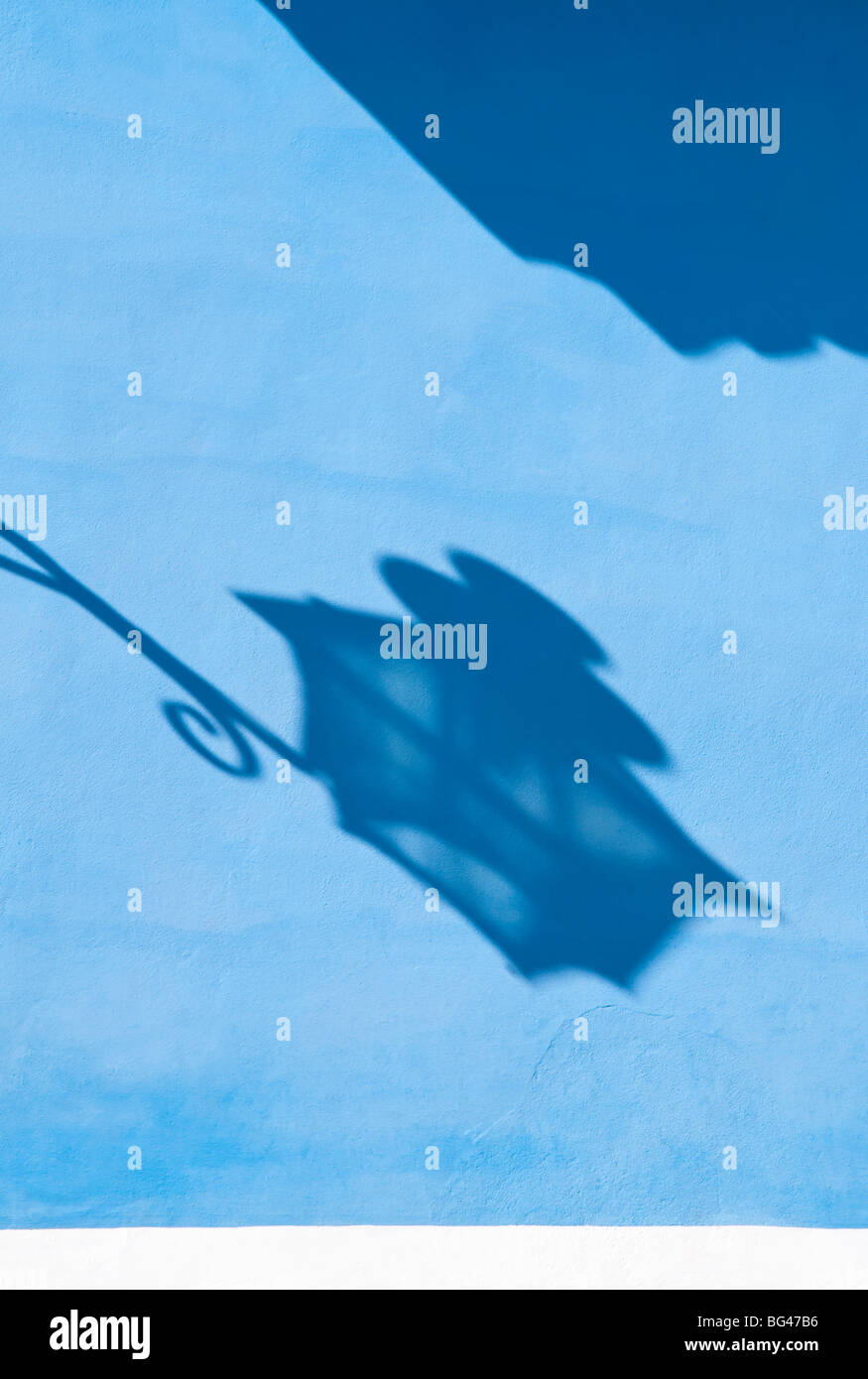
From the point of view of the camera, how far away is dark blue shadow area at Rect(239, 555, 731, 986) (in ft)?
16.2

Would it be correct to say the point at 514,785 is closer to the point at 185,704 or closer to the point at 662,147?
the point at 185,704

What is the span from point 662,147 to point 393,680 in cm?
225

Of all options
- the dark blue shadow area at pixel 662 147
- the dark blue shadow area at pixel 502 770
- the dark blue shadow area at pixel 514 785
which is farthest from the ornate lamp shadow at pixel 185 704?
the dark blue shadow area at pixel 662 147

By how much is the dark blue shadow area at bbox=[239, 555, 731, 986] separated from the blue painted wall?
2cm

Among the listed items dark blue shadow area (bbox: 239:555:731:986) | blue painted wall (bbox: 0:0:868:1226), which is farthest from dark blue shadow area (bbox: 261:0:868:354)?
dark blue shadow area (bbox: 239:555:731:986)

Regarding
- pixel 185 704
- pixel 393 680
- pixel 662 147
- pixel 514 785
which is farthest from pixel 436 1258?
pixel 662 147

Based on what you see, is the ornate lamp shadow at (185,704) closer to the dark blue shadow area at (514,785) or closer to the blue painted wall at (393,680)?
the blue painted wall at (393,680)

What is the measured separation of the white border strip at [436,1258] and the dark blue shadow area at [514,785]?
1023 mm

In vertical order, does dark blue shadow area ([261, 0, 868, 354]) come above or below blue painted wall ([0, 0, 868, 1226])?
above

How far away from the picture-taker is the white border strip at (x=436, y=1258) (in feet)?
16.0

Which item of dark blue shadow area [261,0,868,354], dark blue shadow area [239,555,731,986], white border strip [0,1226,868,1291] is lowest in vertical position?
white border strip [0,1226,868,1291]

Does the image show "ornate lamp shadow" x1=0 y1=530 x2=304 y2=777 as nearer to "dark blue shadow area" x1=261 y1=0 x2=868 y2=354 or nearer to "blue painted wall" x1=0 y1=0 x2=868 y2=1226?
"blue painted wall" x1=0 y1=0 x2=868 y2=1226

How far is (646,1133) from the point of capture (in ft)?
16.2

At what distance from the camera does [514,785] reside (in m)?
4.96
